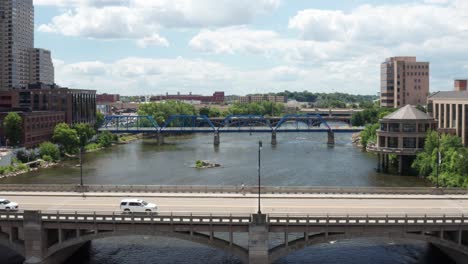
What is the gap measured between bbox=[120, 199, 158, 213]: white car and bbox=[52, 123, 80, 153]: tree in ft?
296

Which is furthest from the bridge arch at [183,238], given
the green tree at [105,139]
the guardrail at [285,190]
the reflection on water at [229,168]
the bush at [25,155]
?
the green tree at [105,139]

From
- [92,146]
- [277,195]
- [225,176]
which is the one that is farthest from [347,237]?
[92,146]

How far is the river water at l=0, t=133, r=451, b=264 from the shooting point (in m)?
51.9

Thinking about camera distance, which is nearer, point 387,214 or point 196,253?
point 387,214

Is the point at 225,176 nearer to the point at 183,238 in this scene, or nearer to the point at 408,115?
the point at 408,115

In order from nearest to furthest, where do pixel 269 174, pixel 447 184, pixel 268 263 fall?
1. pixel 268 263
2. pixel 447 184
3. pixel 269 174

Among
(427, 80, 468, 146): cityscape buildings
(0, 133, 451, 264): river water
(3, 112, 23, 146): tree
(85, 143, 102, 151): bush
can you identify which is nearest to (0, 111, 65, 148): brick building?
(3, 112, 23, 146): tree

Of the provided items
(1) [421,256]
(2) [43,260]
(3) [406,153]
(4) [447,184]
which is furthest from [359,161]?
(2) [43,260]

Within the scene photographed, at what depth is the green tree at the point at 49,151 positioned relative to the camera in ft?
404

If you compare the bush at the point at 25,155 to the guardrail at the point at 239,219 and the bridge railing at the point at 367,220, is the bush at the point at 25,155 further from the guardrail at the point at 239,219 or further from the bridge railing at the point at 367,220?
the bridge railing at the point at 367,220

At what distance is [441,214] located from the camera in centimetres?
4750

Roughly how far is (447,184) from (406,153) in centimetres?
2259

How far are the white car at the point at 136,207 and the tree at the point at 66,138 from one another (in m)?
90.1

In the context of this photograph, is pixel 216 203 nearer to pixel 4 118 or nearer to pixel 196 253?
pixel 196 253
